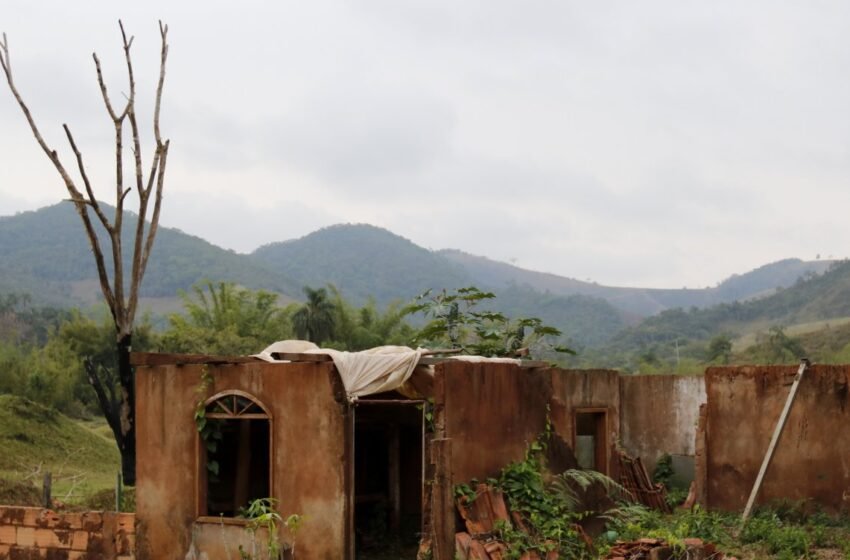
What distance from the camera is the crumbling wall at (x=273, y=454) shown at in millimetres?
9336

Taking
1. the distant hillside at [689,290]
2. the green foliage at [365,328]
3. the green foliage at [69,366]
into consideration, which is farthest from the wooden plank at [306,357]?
the distant hillside at [689,290]

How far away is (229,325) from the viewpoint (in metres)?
31.5


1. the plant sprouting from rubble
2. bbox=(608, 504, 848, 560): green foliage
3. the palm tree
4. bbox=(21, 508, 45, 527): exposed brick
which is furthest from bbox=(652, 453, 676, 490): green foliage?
the palm tree

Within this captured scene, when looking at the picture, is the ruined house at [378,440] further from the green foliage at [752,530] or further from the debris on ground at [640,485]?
the debris on ground at [640,485]

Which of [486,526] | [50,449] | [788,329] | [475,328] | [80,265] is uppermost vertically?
[80,265]

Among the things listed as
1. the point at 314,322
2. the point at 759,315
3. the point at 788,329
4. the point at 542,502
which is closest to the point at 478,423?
the point at 542,502

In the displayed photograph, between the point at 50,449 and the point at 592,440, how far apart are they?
12.4 m

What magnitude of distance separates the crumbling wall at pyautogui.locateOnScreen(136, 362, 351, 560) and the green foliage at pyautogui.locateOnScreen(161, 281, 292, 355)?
57.5 ft

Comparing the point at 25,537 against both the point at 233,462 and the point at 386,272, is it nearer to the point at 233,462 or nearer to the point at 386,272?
the point at 233,462

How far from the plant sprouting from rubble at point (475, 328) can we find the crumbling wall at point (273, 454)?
21.3 ft

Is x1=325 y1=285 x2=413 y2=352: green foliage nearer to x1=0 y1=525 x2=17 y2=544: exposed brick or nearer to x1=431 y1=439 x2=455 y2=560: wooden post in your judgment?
x1=0 y1=525 x2=17 y2=544: exposed brick

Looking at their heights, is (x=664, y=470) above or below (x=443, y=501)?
below

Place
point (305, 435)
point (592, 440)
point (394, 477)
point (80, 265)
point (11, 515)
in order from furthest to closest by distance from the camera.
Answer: point (80, 265) < point (592, 440) < point (394, 477) < point (11, 515) < point (305, 435)

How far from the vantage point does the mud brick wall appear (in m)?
10.6
